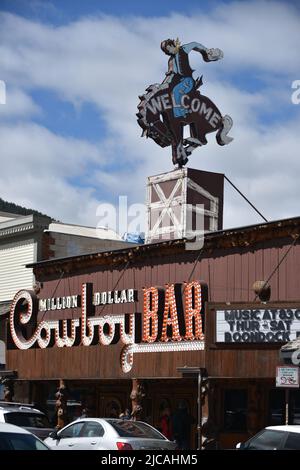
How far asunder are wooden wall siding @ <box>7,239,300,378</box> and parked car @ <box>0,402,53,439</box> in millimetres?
4599

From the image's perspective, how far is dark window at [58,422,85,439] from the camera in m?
21.6

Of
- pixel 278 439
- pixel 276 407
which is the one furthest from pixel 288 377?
pixel 276 407

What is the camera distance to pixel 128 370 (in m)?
29.4

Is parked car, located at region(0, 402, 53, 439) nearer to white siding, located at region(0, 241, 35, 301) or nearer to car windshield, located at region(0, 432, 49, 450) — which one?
car windshield, located at region(0, 432, 49, 450)

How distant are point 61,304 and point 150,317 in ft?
20.2

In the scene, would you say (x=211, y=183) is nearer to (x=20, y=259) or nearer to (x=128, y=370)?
(x=128, y=370)

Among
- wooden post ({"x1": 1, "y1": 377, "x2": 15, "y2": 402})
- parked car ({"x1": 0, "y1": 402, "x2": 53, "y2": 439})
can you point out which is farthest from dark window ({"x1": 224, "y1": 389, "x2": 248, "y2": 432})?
wooden post ({"x1": 1, "y1": 377, "x2": 15, "y2": 402})

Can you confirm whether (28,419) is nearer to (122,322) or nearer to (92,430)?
(92,430)

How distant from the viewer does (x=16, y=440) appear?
44.3ft

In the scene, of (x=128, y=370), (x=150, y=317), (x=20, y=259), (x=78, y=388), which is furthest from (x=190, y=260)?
(x=20, y=259)

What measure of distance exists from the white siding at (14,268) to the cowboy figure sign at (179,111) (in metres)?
8.55

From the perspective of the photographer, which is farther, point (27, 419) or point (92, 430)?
point (27, 419)

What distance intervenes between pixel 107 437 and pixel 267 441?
3.70 m
